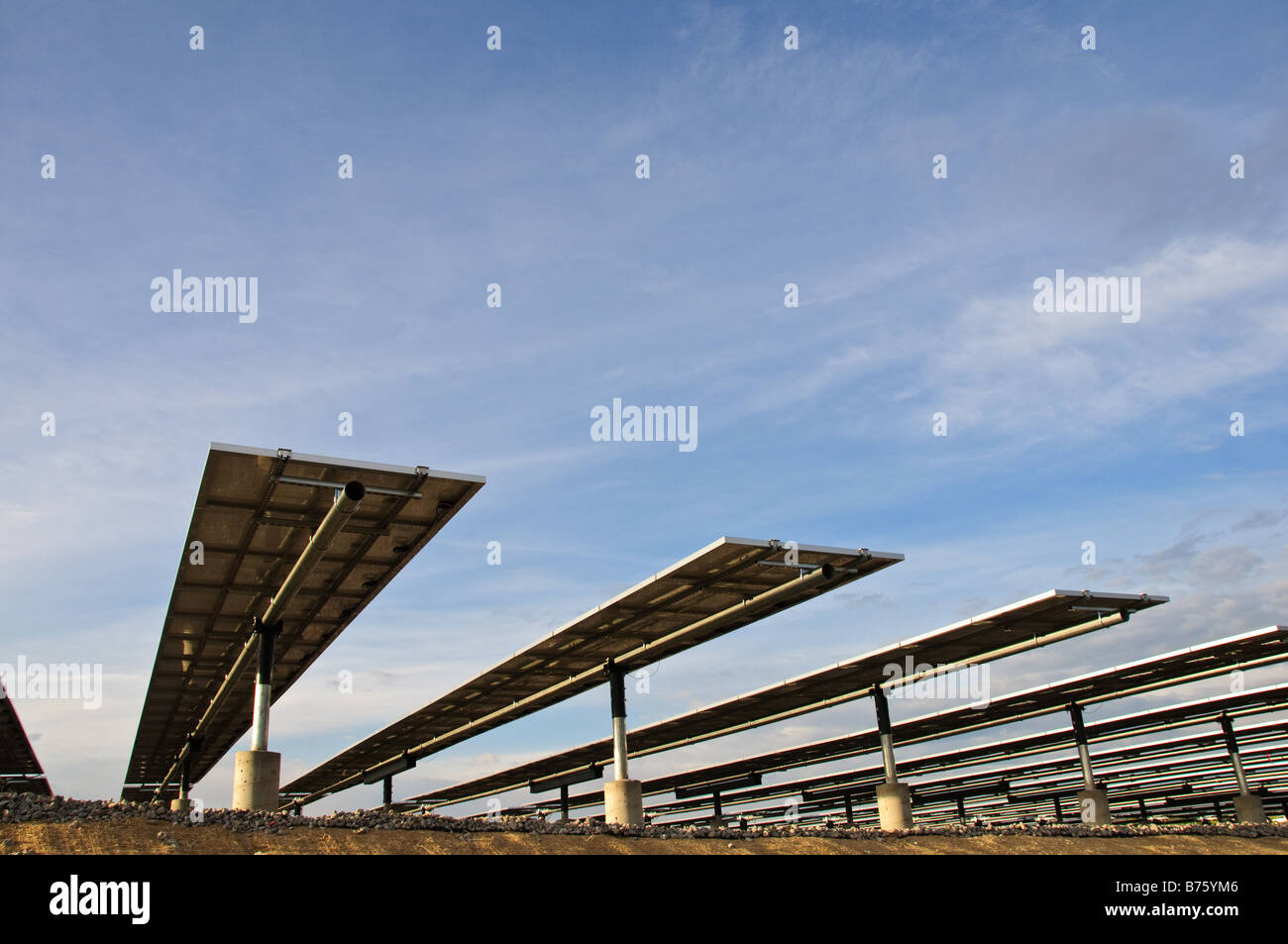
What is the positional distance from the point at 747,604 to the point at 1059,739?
2364cm

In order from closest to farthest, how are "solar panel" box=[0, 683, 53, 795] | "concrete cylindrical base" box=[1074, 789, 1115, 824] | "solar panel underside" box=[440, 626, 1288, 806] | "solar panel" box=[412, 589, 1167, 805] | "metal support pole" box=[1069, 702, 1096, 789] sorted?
"solar panel" box=[412, 589, 1167, 805]
"solar panel underside" box=[440, 626, 1288, 806]
"concrete cylindrical base" box=[1074, 789, 1115, 824]
"metal support pole" box=[1069, 702, 1096, 789]
"solar panel" box=[0, 683, 53, 795]

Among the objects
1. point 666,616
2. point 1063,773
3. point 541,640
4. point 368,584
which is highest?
point 368,584

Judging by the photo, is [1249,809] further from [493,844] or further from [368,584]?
[368,584]

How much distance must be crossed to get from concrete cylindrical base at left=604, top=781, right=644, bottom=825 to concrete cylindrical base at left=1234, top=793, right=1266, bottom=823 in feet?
74.0

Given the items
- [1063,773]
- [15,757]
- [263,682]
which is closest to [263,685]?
[263,682]

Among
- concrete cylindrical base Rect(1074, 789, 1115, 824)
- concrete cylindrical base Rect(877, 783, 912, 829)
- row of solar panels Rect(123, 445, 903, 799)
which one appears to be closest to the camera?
row of solar panels Rect(123, 445, 903, 799)

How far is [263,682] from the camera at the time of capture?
920 inches

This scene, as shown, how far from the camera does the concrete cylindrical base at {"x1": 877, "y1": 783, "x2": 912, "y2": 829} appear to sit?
30797mm

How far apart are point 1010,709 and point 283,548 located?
1141 inches

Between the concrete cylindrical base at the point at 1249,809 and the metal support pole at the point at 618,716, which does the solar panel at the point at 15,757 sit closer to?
the metal support pole at the point at 618,716

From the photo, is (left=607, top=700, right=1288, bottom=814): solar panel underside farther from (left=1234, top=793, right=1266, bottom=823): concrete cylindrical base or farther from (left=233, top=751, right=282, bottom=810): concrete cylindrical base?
(left=233, top=751, right=282, bottom=810): concrete cylindrical base

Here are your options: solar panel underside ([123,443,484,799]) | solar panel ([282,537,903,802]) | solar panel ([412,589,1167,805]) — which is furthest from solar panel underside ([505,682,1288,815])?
solar panel underside ([123,443,484,799])

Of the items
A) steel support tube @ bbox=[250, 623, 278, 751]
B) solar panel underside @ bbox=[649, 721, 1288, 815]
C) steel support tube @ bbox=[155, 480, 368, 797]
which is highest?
steel support tube @ bbox=[155, 480, 368, 797]

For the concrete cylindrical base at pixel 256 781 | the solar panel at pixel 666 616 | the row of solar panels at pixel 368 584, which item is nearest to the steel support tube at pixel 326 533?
the row of solar panels at pixel 368 584
